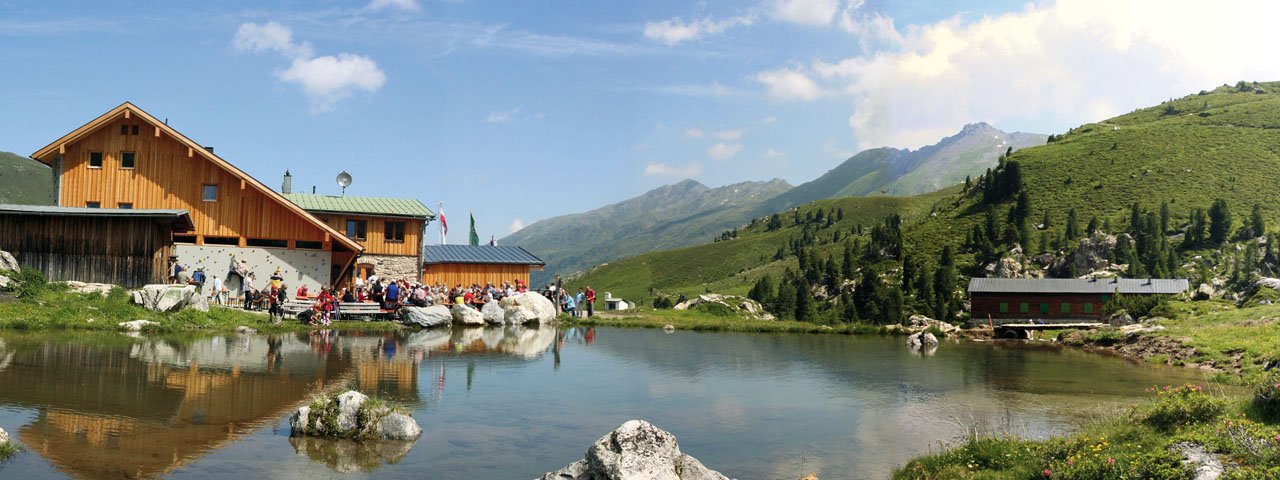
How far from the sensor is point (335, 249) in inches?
1844

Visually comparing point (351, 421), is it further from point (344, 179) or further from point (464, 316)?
point (344, 179)

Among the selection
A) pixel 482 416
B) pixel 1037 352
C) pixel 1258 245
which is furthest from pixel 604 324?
pixel 1258 245

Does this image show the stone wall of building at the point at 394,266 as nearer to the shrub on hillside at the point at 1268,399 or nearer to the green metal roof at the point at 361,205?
the green metal roof at the point at 361,205

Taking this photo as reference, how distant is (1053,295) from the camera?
8175cm

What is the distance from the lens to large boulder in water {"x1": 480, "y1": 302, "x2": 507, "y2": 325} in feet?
140

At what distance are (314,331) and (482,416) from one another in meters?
18.7

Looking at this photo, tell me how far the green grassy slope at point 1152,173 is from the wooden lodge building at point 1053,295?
153 feet

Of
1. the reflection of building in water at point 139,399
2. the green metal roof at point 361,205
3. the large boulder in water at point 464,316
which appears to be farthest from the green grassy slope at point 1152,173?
the reflection of building in water at point 139,399

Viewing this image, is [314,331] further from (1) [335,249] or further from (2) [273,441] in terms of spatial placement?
(2) [273,441]

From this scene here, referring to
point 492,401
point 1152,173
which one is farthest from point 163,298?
point 1152,173

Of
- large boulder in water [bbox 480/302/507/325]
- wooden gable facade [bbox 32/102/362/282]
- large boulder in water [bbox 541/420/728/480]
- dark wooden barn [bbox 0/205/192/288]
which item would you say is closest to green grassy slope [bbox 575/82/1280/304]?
large boulder in water [bbox 480/302/507/325]

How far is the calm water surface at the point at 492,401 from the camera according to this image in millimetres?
13820

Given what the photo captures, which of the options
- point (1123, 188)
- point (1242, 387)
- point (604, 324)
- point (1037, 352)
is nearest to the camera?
point (1242, 387)

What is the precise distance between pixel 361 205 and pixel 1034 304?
63.8 m
